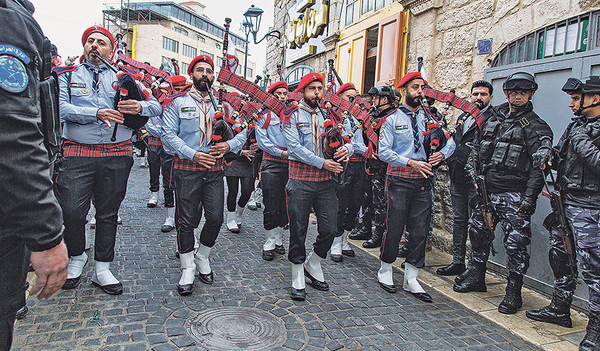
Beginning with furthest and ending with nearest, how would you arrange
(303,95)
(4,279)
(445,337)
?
1. (303,95)
2. (445,337)
3. (4,279)

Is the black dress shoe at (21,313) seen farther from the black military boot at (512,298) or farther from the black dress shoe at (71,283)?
the black military boot at (512,298)

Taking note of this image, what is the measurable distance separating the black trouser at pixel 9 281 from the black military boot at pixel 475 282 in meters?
4.27

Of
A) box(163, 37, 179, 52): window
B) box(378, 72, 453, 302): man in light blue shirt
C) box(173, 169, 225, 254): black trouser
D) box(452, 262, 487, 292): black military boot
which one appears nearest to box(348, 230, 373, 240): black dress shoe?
box(378, 72, 453, 302): man in light blue shirt

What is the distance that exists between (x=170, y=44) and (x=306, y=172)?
63.5 meters

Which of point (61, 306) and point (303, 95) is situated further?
point (303, 95)

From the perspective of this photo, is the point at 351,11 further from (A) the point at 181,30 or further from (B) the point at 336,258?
(A) the point at 181,30

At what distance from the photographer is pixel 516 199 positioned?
13.6 feet

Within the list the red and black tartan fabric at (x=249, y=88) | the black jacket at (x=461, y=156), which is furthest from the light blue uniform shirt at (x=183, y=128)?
the black jacket at (x=461, y=156)

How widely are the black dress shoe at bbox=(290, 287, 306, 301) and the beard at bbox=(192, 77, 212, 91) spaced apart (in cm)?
233

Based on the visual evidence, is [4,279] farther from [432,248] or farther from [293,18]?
[293,18]

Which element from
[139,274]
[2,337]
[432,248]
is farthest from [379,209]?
[2,337]

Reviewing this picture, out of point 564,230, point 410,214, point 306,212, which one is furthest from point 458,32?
point 306,212

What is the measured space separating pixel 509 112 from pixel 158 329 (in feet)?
13.3

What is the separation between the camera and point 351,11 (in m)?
10.2
